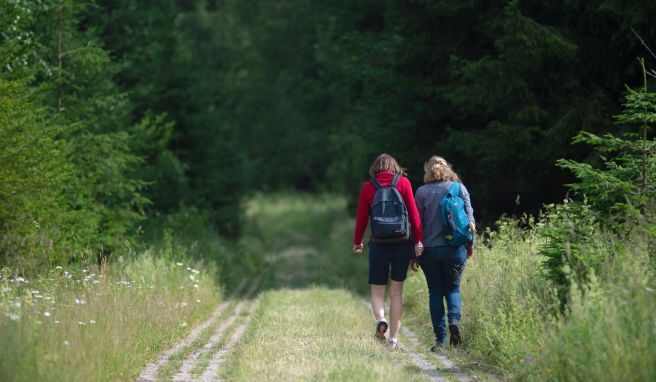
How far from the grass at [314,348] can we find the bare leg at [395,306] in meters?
0.33

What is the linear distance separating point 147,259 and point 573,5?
9076mm

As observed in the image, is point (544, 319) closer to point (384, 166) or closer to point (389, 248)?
point (389, 248)

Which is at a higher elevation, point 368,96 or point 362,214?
point 368,96

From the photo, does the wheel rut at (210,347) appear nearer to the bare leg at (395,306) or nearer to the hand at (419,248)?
the bare leg at (395,306)

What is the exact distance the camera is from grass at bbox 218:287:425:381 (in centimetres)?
827

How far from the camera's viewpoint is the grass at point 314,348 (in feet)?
27.1

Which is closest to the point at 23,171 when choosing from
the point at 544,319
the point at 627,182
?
the point at 544,319

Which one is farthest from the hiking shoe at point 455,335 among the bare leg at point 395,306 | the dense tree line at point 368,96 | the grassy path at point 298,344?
the dense tree line at point 368,96

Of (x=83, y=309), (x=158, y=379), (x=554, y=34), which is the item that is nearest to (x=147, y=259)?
(x=83, y=309)

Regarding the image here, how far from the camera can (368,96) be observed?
23.0 m

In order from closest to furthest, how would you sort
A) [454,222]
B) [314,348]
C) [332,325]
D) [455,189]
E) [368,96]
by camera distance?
[314,348], [454,222], [455,189], [332,325], [368,96]

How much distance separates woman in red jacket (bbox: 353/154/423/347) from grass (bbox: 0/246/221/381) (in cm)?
276

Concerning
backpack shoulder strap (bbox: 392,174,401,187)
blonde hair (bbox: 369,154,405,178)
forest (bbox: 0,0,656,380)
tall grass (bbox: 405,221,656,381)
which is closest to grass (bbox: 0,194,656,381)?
tall grass (bbox: 405,221,656,381)

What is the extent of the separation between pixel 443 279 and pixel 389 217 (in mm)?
1052
